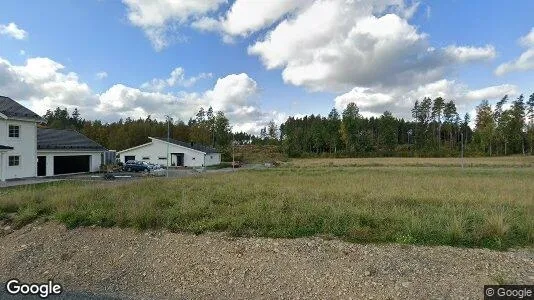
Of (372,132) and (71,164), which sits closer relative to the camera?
(71,164)

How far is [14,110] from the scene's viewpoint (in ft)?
86.8

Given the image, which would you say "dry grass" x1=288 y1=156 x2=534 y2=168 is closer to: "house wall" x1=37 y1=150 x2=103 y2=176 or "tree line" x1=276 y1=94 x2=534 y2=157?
"tree line" x1=276 y1=94 x2=534 y2=157

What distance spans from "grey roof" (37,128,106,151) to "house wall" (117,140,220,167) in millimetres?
12816

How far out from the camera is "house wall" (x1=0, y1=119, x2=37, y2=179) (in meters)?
25.0

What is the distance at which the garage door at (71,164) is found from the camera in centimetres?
3106

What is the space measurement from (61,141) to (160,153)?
17477mm

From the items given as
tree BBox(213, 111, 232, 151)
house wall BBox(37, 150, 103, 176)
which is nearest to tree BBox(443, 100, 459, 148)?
tree BBox(213, 111, 232, 151)

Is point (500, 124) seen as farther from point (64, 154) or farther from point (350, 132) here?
point (64, 154)

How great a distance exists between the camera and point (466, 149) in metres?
81.2

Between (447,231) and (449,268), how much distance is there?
1.66 meters

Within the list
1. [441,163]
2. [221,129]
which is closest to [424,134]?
[441,163]

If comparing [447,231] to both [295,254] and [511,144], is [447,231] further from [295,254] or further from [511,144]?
[511,144]

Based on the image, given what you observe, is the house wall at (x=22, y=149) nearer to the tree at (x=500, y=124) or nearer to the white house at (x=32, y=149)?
the white house at (x=32, y=149)

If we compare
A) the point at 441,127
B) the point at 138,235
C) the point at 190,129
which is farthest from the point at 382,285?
the point at 441,127
